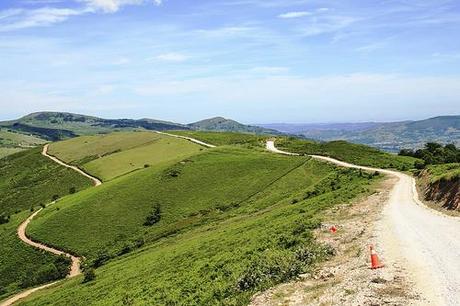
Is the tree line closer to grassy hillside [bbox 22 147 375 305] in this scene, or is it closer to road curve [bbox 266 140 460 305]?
grassy hillside [bbox 22 147 375 305]

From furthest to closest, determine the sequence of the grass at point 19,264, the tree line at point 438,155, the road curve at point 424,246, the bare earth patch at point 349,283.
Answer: the tree line at point 438,155 < the grass at point 19,264 < the bare earth patch at point 349,283 < the road curve at point 424,246

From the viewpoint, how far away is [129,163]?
145250 millimetres

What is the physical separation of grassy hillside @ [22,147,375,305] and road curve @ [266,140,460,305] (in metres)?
5.07

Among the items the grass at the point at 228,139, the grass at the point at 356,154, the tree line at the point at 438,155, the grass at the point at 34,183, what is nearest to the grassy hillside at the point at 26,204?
the grass at the point at 34,183

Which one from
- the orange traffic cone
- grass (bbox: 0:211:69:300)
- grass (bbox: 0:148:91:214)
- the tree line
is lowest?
grass (bbox: 0:211:69:300)

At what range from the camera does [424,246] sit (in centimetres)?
3000

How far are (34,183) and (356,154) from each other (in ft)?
338

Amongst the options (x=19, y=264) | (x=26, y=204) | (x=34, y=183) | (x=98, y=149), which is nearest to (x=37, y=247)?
(x=19, y=264)

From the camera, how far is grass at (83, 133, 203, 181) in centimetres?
13862

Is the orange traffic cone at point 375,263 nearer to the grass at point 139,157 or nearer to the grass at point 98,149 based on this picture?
the grass at point 139,157

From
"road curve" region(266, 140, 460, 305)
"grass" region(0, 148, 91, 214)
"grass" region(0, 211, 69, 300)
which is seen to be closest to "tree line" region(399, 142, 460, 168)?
"road curve" region(266, 140, 460, 305)

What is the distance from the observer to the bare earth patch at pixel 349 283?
22.4m

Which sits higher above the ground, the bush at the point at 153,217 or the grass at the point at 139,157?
the grass at the point at 139,157

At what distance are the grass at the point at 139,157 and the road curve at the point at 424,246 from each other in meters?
94.0
